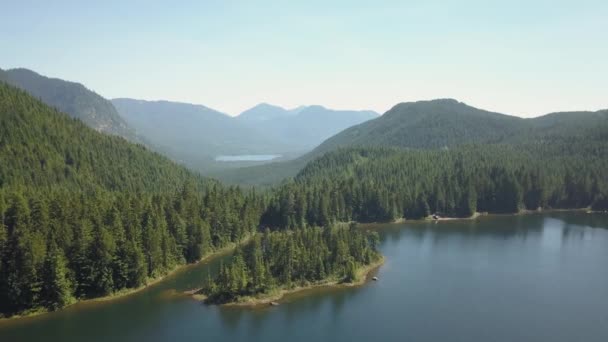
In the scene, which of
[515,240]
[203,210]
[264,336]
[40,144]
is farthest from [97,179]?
[515,240]

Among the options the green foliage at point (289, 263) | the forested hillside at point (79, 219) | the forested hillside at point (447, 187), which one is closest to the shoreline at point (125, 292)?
the forested hillside at point (79, 219)

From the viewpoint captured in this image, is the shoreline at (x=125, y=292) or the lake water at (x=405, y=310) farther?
the shoreline at (x=125, y=292)

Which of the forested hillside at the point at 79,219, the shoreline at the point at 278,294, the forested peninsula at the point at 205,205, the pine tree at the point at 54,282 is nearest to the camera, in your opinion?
the pine tree at the point at 54,282

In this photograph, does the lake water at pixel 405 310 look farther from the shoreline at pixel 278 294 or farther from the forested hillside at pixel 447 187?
the forested hillside at pixel 447 187

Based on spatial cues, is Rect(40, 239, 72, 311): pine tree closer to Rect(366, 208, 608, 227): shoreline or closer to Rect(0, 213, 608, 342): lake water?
Rect(0, 213, 608, 342): lake water

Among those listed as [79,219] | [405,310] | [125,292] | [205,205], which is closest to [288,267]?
[405,310]

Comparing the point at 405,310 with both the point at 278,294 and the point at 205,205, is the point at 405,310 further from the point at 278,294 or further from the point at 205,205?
the point at 205,205
